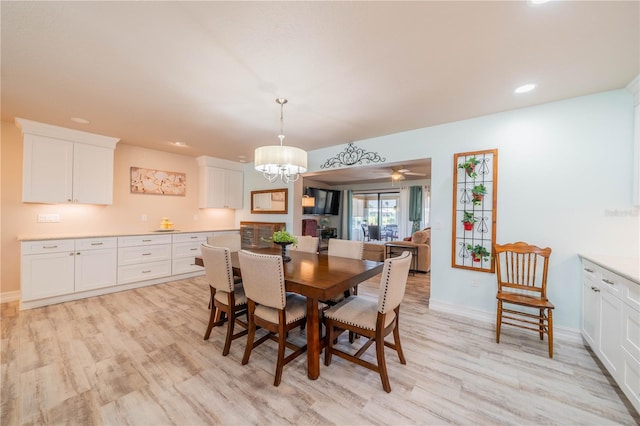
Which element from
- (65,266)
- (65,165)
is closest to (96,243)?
(65,266)

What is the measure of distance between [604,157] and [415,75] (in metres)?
2.08

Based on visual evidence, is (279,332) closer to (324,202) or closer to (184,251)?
(184,251)

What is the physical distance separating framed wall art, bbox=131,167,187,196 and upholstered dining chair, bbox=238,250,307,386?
388 centimetres

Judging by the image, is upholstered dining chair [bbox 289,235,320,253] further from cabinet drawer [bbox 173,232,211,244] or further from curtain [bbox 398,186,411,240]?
curtain [bbox 398,186,411,240]

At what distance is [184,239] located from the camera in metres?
4.74

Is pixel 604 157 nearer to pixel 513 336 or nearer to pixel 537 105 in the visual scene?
pixel 537 105

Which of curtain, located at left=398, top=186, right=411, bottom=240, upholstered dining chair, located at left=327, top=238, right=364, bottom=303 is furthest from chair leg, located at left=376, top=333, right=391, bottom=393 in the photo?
curtain, located at left=398, top=186, right=411, bottom=240

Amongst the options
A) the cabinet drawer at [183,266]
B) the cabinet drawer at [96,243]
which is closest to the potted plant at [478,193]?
the cabinet drawer at [183,266]

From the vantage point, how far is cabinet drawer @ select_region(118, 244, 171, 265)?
158 inches

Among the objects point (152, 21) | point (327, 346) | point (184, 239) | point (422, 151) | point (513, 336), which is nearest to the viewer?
point (152, 21)

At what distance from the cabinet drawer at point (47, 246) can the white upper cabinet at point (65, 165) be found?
59 cm

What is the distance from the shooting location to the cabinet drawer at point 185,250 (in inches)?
182

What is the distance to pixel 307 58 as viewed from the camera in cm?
191

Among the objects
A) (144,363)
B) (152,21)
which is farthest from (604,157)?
(144,363)
